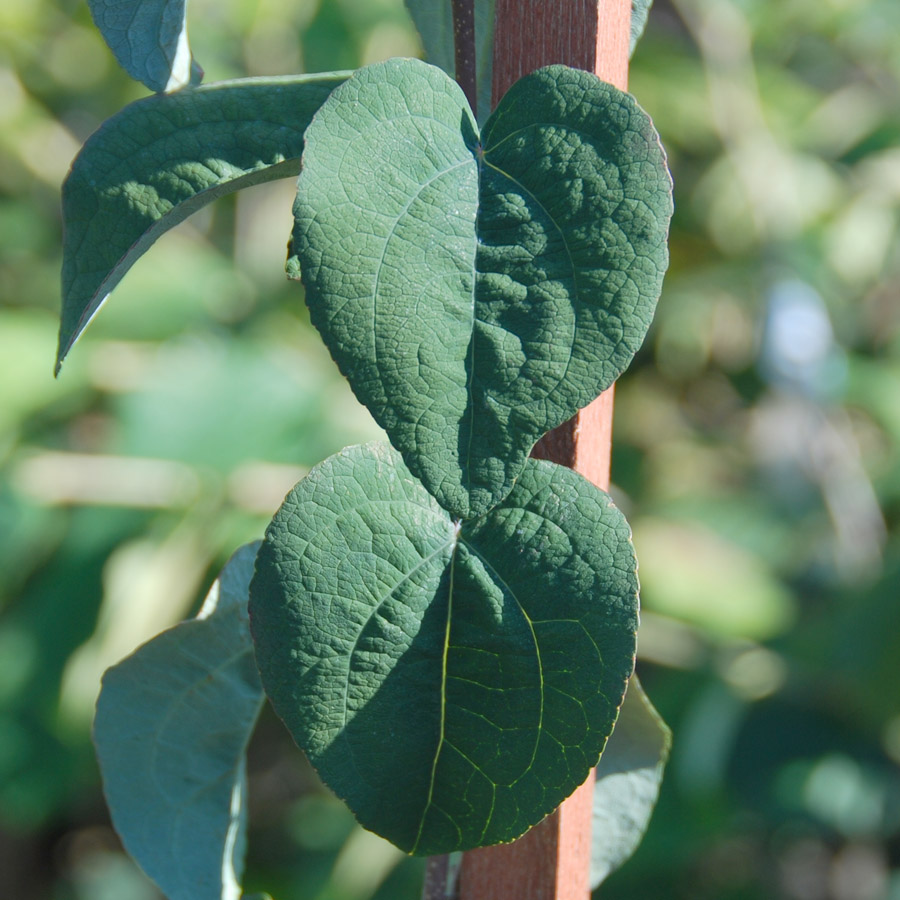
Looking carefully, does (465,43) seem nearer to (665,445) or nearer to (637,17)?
(637,17)

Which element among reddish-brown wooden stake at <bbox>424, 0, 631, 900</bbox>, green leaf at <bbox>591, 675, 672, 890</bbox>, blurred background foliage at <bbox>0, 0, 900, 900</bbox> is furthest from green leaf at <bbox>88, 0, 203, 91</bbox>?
blurred background foliage at <bbox>0, 0, 900, 900</bbox>

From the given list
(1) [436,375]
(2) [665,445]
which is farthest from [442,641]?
(2) [665,445]

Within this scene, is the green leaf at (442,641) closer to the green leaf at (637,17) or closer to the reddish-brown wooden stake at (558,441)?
the reddish-brown wooden stake at (558,441)

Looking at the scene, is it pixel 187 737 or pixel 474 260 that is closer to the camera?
pixel 474 260

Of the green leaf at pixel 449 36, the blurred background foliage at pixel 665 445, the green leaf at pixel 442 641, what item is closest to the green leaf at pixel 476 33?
the green leaf at pixel 449 36

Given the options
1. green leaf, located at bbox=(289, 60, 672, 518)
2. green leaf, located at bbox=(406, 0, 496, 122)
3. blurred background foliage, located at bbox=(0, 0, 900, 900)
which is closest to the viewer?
green leaf, located at bbox=(289, 60, 672, 518)

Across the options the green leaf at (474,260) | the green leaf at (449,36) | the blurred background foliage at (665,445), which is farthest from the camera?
the blurred background foliage at (665,445)

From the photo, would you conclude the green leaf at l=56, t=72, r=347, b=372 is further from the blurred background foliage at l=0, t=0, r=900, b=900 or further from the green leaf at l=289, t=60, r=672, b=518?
the blurred background foliage at l=0, t=0, r=900, b=900
